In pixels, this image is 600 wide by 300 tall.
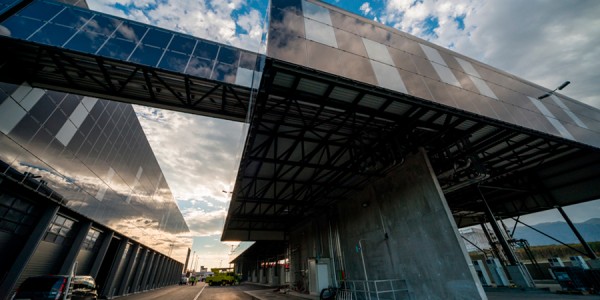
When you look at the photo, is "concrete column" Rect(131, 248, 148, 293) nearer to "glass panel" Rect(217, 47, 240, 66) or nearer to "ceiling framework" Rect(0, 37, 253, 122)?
"ceiling framework" Rect(0, 37, 253, 122)

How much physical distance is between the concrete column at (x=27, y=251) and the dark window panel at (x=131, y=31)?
31.6 ft

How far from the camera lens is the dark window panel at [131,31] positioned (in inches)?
398

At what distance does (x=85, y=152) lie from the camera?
1309cm

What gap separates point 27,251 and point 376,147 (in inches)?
689

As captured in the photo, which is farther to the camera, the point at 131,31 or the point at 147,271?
the point at 147,271

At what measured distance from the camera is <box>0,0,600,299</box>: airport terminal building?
7559 millimetres

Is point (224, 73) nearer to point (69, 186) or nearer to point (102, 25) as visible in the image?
point (102, 25)

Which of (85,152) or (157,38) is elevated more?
(157,38)

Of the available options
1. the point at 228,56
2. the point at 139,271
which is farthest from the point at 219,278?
the point at 228,56

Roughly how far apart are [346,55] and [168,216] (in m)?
36.9

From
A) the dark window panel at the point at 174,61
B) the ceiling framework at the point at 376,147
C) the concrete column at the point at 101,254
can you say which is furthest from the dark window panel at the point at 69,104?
the concrete column at the point at 101,254

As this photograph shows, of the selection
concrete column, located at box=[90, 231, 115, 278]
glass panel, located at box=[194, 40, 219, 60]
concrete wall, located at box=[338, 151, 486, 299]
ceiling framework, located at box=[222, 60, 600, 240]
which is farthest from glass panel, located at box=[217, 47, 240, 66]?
concrete column, located at box=[90, 231, 115, 278]

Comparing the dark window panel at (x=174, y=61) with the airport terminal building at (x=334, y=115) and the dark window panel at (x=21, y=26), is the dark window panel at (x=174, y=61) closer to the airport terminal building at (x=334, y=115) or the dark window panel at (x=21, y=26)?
the airport terminal building at (x=334, y=115)

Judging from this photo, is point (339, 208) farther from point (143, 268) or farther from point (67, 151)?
point (143, 268)
